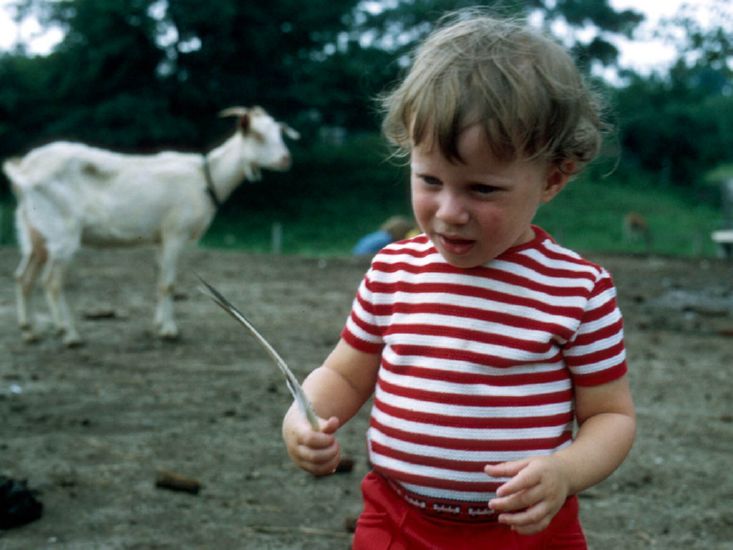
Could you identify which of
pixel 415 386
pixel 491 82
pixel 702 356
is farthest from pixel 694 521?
pixel 702 356

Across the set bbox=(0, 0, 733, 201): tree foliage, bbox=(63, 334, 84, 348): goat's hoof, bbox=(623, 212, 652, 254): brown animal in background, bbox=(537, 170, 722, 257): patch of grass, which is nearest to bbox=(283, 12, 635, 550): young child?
bbox=(63, 334, 84, 348): goat's hoof

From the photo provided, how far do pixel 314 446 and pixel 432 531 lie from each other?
29cm

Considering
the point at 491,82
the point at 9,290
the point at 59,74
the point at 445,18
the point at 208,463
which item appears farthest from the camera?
the point at 59,74

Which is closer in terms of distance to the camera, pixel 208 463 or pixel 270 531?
pixel 270 531

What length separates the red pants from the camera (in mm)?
1834

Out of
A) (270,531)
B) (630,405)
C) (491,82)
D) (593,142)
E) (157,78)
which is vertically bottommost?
(157,78)

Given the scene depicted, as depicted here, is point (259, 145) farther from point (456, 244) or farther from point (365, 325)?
point (456, 244)

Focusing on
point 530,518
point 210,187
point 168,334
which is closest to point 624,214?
point 210,187

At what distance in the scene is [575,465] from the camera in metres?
1.74

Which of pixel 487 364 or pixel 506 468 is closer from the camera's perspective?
pixel 506 468

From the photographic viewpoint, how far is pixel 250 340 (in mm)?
7598

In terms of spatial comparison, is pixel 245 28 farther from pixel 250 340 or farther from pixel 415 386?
pixel 415 386

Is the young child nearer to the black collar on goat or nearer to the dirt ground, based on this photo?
the dirt ground

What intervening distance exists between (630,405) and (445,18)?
1.02 meters
